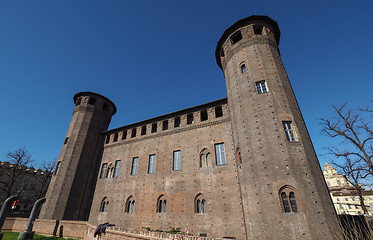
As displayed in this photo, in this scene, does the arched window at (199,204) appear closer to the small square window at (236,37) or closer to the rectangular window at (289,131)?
the rectangular window at (289,131)

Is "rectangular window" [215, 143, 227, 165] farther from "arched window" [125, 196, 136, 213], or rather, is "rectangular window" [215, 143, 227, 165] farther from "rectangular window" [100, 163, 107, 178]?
"rectangular window" [100, 163, 107, 178]

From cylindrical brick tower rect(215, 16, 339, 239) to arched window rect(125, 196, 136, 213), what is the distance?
35.7 feet

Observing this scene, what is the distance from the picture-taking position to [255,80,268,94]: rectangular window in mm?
13462

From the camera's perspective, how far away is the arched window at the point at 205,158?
→ 51.4 feet

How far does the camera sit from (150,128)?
2086 centimetres

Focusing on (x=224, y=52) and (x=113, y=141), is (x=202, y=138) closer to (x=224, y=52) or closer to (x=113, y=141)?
(x=224, y=52)

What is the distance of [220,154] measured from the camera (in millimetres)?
15500

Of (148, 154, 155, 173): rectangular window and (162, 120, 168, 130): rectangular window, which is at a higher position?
(162, 120, 168, 130): rectangular window

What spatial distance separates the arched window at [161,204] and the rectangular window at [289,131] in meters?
11.1

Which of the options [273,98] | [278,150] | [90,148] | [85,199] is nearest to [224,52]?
[273,98]

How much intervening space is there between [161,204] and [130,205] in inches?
146

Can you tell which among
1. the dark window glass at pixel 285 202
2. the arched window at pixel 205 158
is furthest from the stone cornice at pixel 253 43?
the dark window glass at pixel 285 202

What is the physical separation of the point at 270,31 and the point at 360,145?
Answer: 12.8m

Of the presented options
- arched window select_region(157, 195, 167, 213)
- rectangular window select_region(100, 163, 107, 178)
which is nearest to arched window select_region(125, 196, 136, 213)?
arched window select_region(157, 195, 167, 213)
